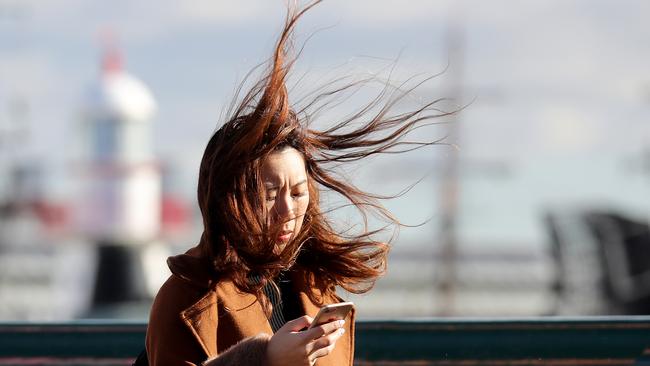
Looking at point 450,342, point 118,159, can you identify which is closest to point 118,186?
point 118,159

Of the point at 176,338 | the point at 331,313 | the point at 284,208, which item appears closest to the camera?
the point at 331,313

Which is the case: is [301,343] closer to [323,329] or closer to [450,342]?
[323,329]

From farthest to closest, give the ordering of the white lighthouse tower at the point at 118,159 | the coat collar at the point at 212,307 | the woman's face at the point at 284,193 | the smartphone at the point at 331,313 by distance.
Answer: the white lighthouse tower at the point at 118,159 < the woman's face at the point at 284,193 < the coat collar at the point at 212,307 < the smartphone at the point at 331,313

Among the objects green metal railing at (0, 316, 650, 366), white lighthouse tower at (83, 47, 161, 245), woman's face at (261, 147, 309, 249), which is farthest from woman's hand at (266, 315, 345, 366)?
white lighthouse tower at (83, 47, 161, 245)

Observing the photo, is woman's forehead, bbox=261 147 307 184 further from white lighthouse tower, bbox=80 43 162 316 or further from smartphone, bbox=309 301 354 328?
white lighthouse tower, bbox=80 43 162 316

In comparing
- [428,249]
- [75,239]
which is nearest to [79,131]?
[75,239]

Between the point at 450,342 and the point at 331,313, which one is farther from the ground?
the point at 331,313

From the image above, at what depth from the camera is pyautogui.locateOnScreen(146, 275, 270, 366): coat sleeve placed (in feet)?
9.52

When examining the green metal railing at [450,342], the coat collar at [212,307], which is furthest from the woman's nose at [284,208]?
the green metal railing at [450,342]

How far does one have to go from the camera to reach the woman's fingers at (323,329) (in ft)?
9.25

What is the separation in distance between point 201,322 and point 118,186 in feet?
106

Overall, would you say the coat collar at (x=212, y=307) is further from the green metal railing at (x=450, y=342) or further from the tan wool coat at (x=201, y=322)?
the green metal railing at (x=450, y=342)

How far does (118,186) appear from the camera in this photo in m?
34.8

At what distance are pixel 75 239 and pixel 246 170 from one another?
34088 mm
